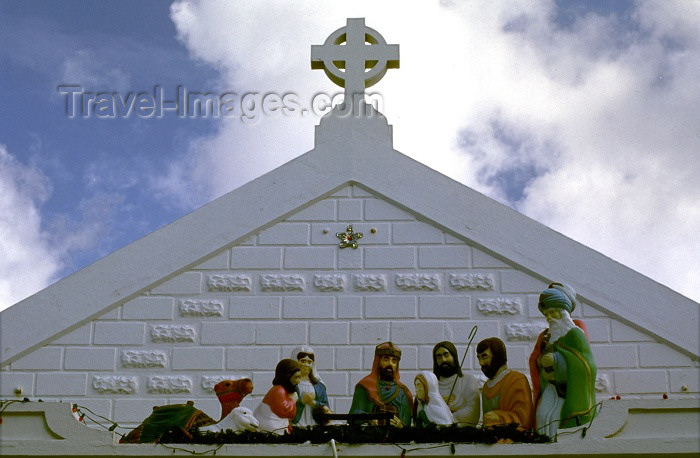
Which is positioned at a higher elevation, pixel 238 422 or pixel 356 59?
pixel 356 59

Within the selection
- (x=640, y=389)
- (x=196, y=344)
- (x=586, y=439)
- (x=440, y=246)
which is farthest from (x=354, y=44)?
(x=586, y=439)

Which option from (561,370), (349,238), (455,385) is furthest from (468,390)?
(349,238)

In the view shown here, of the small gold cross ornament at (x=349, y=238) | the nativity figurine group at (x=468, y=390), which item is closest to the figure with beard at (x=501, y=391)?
the nativity figurine group at (x=468, y=390)

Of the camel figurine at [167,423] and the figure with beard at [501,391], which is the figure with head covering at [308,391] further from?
the figure with beard at [501,391]

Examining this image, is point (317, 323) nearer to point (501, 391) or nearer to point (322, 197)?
point (322, 197)

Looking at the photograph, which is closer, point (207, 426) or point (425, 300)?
point (207, 426)

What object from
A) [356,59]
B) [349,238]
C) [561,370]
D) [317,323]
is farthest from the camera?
[356,59]

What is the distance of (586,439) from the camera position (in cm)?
891

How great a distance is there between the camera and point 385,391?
32.1 ft

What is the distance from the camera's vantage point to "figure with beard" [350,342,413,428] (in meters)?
9.70

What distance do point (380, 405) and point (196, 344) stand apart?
1.99m

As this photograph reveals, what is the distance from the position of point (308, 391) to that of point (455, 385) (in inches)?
43.1

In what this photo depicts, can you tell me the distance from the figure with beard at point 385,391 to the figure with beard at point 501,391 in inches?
23.0

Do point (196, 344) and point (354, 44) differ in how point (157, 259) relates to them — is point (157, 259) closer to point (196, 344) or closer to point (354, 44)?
point (196, 344)
